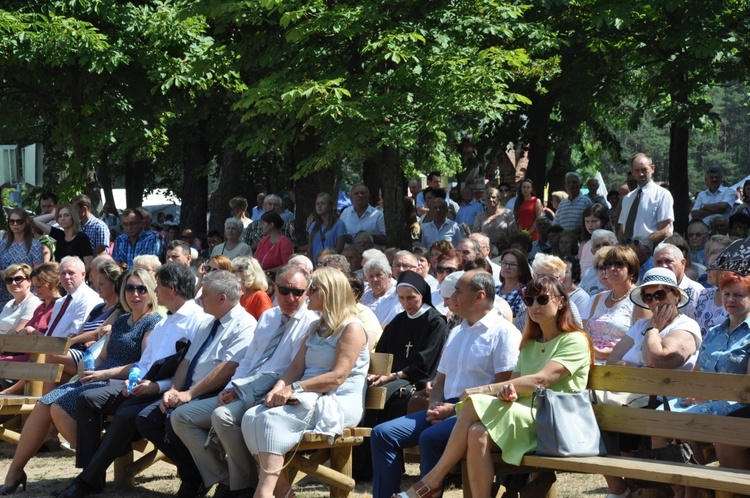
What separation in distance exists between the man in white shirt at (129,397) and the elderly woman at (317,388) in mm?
1171

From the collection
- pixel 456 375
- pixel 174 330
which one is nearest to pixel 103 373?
pixel 174 330

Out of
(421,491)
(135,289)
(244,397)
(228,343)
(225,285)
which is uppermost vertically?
(225,285)

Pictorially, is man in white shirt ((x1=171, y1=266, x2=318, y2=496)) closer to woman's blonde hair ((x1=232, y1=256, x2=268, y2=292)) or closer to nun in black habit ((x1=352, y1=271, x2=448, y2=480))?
nun in black habit ((x1=352, y1=271, x2=448, y2=480))

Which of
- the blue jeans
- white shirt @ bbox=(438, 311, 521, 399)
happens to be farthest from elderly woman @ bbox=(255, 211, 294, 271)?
the blue jeans

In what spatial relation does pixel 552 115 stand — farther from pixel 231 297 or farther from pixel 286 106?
pixel 231 297

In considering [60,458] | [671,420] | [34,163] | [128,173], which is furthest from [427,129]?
[128,173]

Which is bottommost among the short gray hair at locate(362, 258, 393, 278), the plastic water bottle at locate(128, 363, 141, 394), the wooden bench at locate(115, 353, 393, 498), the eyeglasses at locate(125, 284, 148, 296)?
the wooden bench at locate(115, 353, 393, 498)

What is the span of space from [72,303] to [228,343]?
2.67 m

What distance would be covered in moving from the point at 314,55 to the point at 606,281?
15.4ft

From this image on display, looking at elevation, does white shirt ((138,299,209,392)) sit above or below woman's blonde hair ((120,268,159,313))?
below

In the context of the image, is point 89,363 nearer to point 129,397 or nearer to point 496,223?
point 129,397

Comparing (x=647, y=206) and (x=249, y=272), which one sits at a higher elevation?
(x=647, y=206)

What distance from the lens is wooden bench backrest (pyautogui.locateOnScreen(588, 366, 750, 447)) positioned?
5.61 metres

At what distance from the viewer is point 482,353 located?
666 centimetres
